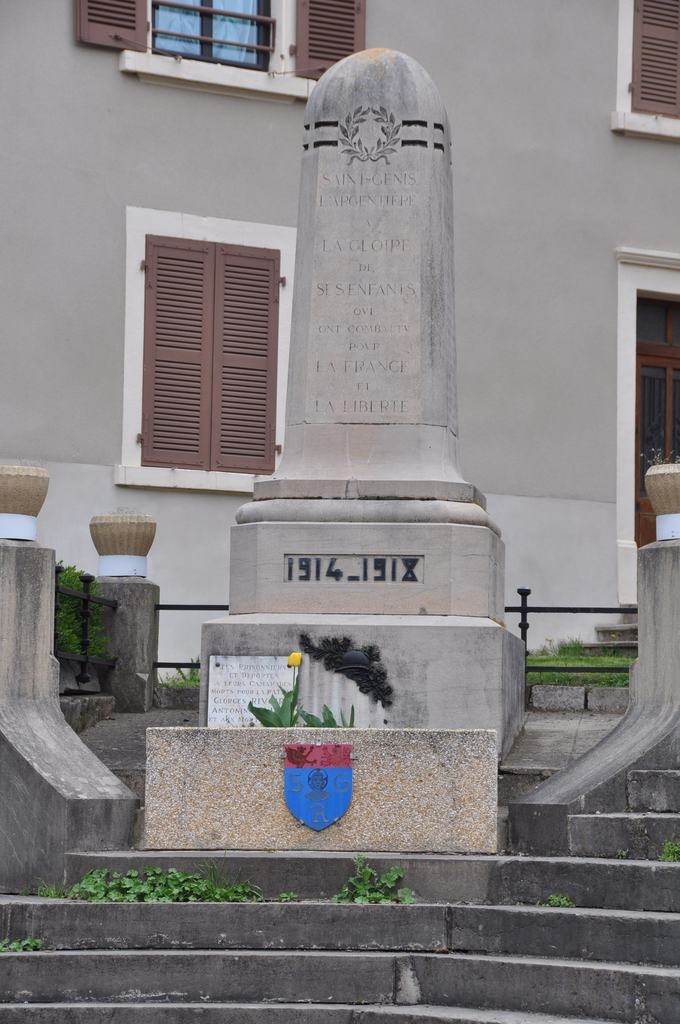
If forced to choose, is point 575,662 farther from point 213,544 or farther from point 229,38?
point 229,38

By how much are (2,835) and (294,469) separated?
2.81 metres

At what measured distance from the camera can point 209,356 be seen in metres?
16.3

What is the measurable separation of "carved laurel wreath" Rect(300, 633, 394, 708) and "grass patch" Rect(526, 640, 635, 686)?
2555 mm

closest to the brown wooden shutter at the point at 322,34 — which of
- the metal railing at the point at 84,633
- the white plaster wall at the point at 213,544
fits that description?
the white plaster wall at the point at 213,544

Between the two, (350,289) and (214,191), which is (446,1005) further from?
(214,191)

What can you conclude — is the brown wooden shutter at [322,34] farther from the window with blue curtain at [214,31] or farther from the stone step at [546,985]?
the stone step at [546,985]

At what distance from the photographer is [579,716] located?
1170cm

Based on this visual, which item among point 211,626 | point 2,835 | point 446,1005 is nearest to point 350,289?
point 211,626

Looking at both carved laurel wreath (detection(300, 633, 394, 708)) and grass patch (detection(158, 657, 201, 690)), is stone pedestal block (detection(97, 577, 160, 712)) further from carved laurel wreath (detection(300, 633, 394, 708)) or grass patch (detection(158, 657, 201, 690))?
carved laurel wreath (detection(300, 633, 394, 708))

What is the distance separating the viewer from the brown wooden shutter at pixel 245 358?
1633 centimetres

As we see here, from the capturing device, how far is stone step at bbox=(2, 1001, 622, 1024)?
720cm

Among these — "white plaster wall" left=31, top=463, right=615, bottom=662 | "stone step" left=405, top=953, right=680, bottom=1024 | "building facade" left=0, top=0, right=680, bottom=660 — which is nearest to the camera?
"stone step" left=405, top=953, right=680, bottom=1024

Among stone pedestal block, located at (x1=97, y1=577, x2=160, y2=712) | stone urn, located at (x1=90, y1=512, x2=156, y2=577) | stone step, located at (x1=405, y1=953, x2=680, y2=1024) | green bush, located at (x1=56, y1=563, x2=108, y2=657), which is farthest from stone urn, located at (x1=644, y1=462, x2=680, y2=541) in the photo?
stone urn, located at (x1=90, y1=512, x2=156, y2=577)

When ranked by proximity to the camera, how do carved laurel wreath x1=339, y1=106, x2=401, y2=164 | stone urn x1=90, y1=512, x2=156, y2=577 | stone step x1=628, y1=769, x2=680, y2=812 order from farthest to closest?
stone urn x1=90, y1=512, x2=156, y2=577 → carved laurel wreath x1=339, y1=106, x2=401, y2=164 → stone step x1=628, y1=769, x2=680, y2=812
